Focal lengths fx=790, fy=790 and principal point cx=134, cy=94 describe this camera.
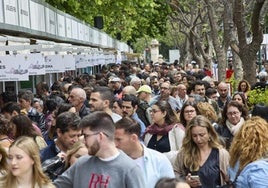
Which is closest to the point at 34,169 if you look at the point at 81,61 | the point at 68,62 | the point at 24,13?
the point at 24,13

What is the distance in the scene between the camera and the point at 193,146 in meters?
8.23

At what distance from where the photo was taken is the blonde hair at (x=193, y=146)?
8078mm

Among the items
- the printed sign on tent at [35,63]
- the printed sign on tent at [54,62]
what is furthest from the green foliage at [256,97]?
the printed sign on tent at [35,63]

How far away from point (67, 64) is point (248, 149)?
11.6 metres

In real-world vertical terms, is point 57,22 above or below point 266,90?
above

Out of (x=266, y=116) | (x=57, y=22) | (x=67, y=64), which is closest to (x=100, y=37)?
(x=57, y=22)

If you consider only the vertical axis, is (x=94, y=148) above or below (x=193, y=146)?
above

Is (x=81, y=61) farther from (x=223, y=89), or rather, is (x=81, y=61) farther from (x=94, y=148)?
(x=94, y=148)

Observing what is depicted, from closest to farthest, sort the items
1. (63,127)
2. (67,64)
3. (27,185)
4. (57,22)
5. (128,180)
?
(128,180), (27,185), (63,127), (67,64), (57,22)

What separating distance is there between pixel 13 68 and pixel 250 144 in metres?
6.56

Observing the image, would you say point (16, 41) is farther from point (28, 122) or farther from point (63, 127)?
point (63, 127)

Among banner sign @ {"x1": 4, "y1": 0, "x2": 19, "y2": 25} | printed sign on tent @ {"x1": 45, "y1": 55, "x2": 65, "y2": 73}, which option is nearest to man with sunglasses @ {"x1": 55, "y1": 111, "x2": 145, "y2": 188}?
banner sign @ {"x1": 4, "y1": 0, "x2": 19, "y2": 25}

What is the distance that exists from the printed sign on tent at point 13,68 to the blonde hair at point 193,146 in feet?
17.5

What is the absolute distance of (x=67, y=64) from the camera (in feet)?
60.4
